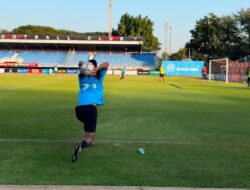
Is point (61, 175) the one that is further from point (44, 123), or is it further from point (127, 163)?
point (44, 123)

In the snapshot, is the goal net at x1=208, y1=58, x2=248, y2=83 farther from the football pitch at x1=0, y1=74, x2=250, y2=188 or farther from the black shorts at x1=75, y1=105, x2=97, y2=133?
the black shorts at x1=75, y1=105, x2=97, y2=133

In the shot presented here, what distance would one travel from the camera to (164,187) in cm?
660

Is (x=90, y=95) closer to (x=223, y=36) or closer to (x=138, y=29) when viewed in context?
(x=223, y=36)

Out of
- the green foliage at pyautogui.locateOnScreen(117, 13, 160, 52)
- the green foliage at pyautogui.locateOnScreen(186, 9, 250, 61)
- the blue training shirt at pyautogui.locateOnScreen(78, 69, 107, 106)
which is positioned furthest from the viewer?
the green foliage at pyautogui.locateOnScreen(117, 13, 160, 52)

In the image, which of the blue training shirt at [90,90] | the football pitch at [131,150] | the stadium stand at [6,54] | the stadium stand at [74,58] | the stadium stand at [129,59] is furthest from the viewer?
the stadium stand at [6,54]

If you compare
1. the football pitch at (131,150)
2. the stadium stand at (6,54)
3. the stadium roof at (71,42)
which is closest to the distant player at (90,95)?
the football pitch at (131,150)

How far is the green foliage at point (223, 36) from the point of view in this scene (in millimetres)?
88312

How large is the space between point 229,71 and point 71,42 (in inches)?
1830

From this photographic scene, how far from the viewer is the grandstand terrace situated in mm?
95250

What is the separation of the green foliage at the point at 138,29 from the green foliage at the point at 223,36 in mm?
23322

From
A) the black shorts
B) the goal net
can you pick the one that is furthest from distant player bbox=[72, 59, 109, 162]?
the goal net

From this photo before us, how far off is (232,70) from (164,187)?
5244 centimetres

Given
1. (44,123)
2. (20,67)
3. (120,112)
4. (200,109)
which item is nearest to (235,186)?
(44,123)

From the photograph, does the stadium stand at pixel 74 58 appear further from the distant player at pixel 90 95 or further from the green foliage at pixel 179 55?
the distant player at pixel 90 95
